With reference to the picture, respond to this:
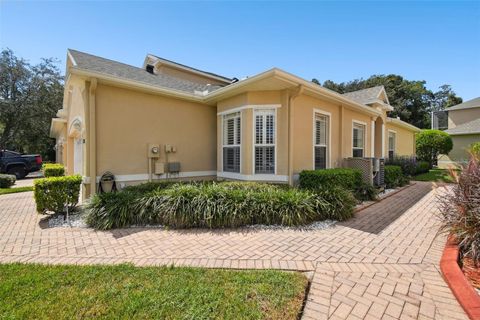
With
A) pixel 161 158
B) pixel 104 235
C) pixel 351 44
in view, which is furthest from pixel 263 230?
pixel 351 44

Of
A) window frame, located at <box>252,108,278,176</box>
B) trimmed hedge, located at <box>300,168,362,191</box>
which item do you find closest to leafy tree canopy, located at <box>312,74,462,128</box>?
trimmed hedge, located at <box>300,168,362,191</box>

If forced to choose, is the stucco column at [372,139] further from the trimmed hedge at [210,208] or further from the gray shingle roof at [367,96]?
the trimmed hedge at [210,208]

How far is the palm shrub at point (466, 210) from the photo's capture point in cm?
358

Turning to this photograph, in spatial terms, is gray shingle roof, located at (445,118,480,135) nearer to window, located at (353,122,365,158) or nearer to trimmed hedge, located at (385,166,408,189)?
trimmed hedge, located at (385,166,408,189)

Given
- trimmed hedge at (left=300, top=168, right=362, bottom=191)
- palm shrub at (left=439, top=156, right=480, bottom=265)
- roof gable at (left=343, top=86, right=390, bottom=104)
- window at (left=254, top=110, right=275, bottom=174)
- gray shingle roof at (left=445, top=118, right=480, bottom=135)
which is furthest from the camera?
gray shingle roof at (left=445, top=118, right=480, bottom=135)

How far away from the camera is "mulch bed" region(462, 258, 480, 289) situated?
2955 millimetres

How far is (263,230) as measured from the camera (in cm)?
502

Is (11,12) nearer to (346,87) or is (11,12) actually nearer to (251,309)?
(251,309)

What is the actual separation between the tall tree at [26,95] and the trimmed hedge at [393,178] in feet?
95.2

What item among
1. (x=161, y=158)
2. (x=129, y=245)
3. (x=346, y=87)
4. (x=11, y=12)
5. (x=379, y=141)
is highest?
(x=346, y=87)

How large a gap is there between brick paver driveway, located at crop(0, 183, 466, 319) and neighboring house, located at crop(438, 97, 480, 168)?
68.8 ft

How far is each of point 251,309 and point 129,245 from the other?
9.43 feet

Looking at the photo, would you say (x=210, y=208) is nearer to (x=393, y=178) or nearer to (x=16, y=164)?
(x=393, y=178)

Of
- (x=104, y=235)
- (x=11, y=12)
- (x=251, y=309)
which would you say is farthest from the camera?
(x=11, y=12)
